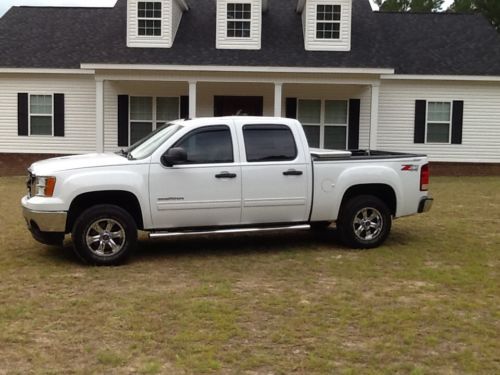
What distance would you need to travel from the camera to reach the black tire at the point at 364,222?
8.41m

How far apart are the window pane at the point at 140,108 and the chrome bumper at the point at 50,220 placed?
13.2 m

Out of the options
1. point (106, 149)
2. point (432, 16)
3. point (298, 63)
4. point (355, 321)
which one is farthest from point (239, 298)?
point (432, 16)

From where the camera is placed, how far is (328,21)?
19.8 metres

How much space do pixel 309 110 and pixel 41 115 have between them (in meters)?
9.01

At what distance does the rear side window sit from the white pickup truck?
0.04 ft

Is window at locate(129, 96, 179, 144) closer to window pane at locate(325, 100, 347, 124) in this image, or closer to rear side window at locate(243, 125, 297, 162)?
window pane at locate(325, 100, 347, 124)

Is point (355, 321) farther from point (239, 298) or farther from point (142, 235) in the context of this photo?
point (142, 235)

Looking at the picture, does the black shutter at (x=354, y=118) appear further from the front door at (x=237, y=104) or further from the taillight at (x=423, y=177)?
the taillight at (x=423, y=177)

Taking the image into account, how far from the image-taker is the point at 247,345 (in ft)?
15.5

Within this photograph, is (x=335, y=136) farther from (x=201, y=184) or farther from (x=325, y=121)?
(x=201, y=184)

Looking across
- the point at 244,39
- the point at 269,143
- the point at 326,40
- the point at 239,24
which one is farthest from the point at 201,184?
the point at 239,24

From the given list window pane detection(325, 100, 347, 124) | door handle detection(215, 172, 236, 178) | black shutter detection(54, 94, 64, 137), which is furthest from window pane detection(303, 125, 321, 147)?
door handle detection(215, 172, 236, 178)

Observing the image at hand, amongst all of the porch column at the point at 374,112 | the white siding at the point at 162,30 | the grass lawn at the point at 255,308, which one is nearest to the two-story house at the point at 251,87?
the white siding at the point at 162,30

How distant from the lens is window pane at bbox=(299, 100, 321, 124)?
20.5m
